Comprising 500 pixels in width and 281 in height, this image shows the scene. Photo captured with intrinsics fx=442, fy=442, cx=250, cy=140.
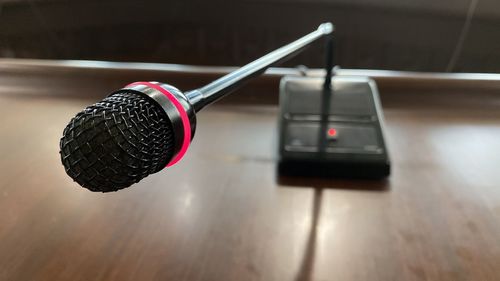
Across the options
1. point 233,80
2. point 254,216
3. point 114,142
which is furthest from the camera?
point 254,216

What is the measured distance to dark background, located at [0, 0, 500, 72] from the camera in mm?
890

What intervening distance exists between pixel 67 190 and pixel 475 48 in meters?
0.81

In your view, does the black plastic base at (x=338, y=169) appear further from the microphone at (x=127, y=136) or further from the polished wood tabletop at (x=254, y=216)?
the microphone at (x=127, y=136)

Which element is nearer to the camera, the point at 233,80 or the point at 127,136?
the point at 127,136

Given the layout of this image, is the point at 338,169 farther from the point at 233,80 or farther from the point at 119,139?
the point at 119,139

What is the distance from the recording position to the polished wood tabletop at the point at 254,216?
528mm

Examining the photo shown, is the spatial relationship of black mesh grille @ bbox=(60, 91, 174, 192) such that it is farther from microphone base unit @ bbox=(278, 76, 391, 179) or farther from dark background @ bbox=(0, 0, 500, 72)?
dark background @ bbox=(0, 0, 500, 72)

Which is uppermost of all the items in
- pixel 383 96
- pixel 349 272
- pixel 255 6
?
pixel 255 6

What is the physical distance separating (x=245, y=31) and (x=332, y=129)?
34cm

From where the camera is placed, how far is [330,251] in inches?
21.5

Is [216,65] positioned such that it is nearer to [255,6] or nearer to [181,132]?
[255,6]

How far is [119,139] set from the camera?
0.33 metres

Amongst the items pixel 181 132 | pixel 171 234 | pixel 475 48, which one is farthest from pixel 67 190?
pixel 475 48

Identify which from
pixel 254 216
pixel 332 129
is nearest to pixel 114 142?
pixel 254 216
